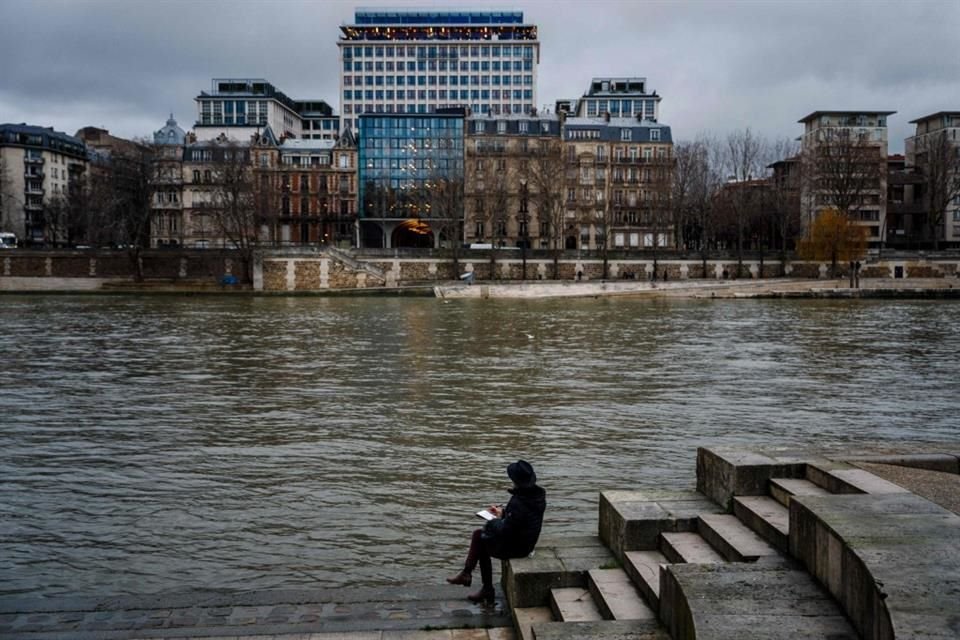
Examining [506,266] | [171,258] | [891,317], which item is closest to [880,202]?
[506,266]

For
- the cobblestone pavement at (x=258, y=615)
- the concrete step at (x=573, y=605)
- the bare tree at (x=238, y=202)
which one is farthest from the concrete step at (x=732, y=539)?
the bare tree at (x=238, y=202)

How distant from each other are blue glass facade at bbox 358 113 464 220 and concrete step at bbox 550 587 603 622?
3698 inches

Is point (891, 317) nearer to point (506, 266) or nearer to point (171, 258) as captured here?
point (506, 266)

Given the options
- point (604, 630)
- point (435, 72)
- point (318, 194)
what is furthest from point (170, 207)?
point (604, 630)

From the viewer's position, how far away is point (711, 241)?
385ft

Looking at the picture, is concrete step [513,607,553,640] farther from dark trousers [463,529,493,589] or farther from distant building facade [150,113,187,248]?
distant building facade [150,113,187,248]

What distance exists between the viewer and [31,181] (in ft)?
383

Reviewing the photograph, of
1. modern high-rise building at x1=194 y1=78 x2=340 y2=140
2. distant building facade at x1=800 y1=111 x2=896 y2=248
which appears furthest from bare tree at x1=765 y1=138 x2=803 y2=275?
modern high-rise building at x1=194 y1=78 x2=340 y2=140

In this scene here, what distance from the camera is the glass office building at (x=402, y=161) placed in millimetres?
100938

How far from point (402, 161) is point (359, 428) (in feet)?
283

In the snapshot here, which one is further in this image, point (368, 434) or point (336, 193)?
point (336, 193)

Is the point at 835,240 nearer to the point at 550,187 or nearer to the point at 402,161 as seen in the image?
the point at 550,187

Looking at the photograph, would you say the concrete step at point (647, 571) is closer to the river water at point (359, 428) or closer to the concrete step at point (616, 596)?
the concrete step at point (616, 596)

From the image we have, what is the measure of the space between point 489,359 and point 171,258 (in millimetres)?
63822
